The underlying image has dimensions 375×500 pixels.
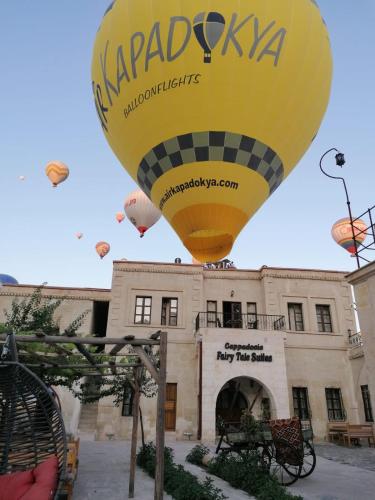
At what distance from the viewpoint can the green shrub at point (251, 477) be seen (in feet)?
21.2

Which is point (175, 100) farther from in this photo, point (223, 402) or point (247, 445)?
point (223, 402)

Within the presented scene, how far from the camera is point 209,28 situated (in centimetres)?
555

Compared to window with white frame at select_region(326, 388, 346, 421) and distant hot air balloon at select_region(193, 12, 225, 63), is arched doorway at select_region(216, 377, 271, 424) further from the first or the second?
distant hot air balloon at select_region(193, 12, 225, 63)

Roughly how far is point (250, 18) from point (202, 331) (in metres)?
14.2

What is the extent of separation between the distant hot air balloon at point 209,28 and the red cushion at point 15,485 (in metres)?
6.10

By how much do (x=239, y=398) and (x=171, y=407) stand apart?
3491 mm

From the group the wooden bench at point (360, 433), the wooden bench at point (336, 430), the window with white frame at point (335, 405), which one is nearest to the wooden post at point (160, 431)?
the wooden bench at point (360, 433)

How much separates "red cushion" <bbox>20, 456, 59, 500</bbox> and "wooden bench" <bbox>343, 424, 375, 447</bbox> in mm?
15679

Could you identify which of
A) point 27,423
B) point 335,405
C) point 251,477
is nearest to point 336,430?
point 335,405

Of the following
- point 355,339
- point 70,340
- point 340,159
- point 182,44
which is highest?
point 340,159

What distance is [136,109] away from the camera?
20.4 ft

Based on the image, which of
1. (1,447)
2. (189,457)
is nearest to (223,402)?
(189,457)

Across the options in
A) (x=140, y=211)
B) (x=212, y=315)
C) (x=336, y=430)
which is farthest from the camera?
(x=212, y=315)

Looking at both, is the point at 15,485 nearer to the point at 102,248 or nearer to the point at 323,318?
the point at 323,318
